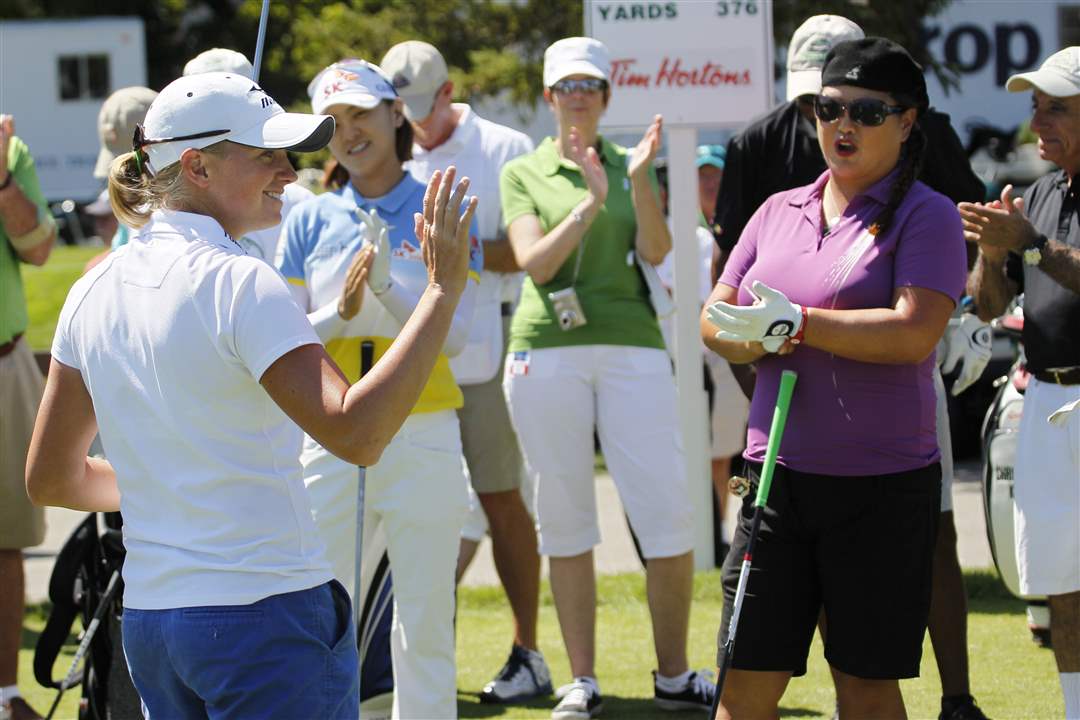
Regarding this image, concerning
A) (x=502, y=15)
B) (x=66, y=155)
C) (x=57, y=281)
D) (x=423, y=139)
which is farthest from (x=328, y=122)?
(x=66, y=155)

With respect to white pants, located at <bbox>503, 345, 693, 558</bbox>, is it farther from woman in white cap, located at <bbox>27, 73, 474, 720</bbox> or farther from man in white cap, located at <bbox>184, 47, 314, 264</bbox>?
woman in white cap, located at <bbox>27, 73, 474, 720</bbox>

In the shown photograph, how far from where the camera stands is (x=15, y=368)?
5.98 m

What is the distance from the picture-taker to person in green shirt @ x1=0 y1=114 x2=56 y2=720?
5801 millimetres

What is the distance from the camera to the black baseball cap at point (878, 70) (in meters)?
3.93

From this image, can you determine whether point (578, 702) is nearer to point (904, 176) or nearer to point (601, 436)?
point (601, 436)

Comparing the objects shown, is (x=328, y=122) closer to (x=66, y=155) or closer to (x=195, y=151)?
(x=195, y=151)

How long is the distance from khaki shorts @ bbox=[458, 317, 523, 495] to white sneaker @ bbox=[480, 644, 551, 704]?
0.66 metres

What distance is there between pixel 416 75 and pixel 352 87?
1.21 metres

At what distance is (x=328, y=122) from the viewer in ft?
9.95

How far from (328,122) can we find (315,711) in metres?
1.15

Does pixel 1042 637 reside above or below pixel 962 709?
below

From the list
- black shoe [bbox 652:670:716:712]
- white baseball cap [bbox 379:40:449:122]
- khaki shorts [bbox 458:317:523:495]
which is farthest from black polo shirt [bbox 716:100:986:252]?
black shoe [bbox 652:670:716:712]

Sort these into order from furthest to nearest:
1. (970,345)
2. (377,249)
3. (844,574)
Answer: (970,345) → (377,249) → (844,574)

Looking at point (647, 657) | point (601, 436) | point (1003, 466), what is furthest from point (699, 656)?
point (1003, 466)
